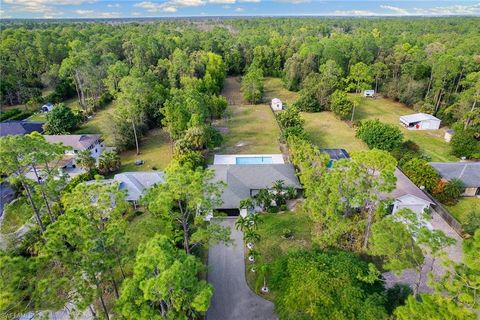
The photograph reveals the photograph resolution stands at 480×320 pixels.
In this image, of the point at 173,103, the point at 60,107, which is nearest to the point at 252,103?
the point at 173,103

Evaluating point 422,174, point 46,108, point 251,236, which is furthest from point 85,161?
point 422,174

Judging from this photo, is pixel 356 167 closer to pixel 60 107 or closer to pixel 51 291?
pixel 51 291

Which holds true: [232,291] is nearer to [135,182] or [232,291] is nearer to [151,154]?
[135,182]

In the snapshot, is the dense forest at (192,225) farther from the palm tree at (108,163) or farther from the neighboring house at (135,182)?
the neighboring house at (135,182)

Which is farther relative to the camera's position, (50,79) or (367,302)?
(50,79)

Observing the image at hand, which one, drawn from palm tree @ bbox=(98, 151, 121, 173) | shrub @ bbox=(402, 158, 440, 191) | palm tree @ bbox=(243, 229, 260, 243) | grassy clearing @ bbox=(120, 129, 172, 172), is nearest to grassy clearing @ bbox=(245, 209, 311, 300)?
palm tree @ bbox=(243, 229, 260, 243)

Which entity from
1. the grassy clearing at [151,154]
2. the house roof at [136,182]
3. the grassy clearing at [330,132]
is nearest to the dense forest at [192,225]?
the grassy clearing at [151,154]
